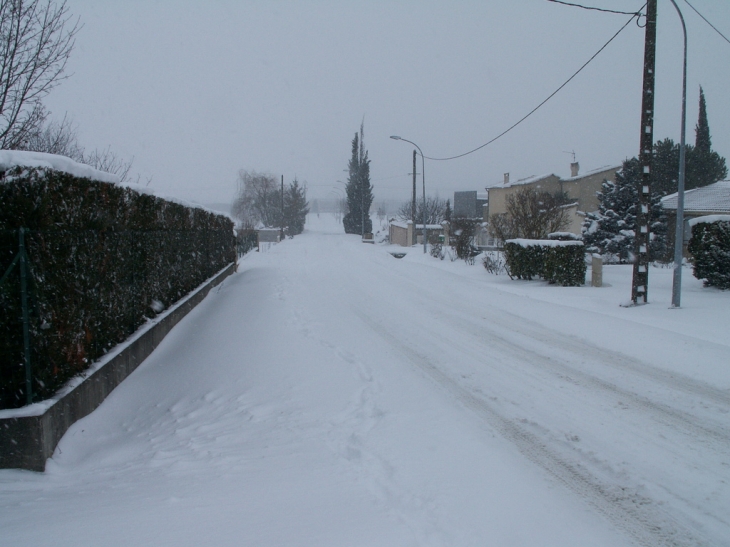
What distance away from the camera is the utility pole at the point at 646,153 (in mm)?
10469

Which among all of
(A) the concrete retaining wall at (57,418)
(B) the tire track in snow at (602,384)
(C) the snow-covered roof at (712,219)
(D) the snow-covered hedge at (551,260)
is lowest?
(B) the tire track in snow at (602,384)

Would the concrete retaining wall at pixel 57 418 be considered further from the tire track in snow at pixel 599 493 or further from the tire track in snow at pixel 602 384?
the tire track in snow at pixel 602 384

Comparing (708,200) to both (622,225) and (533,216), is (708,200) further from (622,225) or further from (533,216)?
(533,216)

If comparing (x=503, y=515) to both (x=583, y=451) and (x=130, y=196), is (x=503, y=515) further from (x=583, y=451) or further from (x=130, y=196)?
(x=130, y=196)

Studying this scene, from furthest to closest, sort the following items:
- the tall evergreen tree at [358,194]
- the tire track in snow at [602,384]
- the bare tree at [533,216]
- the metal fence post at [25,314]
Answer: the tall evergreen tree at [358,194], the bare tree at [533,216], the tire track in snow at [602,384], the metal fence post at [25,314]

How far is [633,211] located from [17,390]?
30.0m

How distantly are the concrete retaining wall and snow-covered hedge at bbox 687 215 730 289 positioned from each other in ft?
41.9

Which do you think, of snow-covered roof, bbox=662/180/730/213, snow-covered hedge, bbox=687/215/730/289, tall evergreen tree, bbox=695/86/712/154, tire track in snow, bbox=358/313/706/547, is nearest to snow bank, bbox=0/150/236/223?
tire track in snow, bbox=358/313/706/547

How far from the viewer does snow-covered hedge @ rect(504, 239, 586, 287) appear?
543 inches

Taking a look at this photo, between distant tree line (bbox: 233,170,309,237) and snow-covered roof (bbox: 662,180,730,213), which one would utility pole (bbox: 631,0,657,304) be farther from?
distant tree line (bbox: 233,170,309,237)

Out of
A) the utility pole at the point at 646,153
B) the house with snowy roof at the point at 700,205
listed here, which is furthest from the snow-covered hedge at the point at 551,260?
the house with snowy roof at the point at 700,205

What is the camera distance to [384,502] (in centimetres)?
320

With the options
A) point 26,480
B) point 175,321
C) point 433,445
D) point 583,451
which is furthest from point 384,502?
point 175,321

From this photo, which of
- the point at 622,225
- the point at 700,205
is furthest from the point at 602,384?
the point at 700,205
